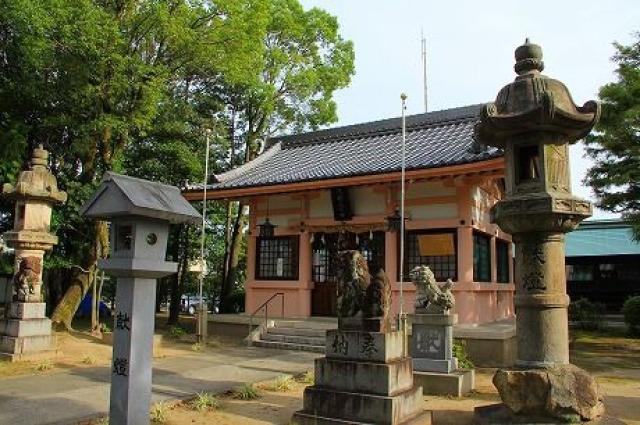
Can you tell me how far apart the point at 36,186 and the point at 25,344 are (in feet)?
13.3

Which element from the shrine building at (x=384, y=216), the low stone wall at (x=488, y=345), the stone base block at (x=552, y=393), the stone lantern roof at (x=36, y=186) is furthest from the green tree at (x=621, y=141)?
the stone lantern roof at (x=36, y=186)

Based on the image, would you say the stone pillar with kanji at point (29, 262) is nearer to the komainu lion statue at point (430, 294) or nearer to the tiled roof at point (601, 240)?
the komainu lion statue at point (430, 294)

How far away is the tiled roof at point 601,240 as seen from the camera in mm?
30337

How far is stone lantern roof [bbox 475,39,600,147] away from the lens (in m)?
6.63

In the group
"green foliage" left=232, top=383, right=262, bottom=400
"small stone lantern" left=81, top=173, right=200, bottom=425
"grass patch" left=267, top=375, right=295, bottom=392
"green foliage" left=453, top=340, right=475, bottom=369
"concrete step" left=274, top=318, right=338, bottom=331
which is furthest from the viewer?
"concrete step" left=274, top=318, right=338, bottom=331

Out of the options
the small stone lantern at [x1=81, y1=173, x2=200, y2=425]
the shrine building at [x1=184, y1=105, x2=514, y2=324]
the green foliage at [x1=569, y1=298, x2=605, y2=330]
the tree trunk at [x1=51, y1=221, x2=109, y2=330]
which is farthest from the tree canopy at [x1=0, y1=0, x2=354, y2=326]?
the green foliage at [x1=569, y1=298, x2=605, y2=330]

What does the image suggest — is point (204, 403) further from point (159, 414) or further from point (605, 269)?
point (605, 269)

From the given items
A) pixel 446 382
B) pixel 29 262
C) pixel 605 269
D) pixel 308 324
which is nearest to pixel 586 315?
pixel 605 269

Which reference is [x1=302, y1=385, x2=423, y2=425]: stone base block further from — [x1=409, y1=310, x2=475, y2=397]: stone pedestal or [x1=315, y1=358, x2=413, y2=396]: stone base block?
[x1=409, y1=310, x2=475, y2=397]: stone pedestal

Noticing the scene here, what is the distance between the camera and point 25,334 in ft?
40.7

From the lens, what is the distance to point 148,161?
22.0 meters

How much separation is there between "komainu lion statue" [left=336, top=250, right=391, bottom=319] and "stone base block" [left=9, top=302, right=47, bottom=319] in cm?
904

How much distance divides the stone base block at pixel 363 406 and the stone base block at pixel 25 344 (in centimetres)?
840

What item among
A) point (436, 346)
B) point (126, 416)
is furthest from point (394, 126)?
point (126, 416)
